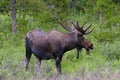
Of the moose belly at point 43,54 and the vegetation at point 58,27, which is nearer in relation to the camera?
the moose belly at point 43,54

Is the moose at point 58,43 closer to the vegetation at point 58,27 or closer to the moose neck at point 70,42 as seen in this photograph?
the moose neck at point 70,42

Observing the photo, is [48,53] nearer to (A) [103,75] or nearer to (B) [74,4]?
(A) [103,75]

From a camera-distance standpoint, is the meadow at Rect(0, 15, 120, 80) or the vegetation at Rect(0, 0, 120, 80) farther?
the vegetation at Rect(0, 0, 120, 80)

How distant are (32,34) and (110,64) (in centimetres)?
264

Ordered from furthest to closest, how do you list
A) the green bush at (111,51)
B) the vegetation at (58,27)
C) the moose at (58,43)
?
the green bush at (111,51), the vegetation at (58,27), the moose at (58,43)

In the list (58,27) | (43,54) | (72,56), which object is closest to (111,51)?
(72,56)

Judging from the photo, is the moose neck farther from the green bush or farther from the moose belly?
the green bush

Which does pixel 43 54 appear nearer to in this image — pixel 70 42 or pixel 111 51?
pixel 70 42

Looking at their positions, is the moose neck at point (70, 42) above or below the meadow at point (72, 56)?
above

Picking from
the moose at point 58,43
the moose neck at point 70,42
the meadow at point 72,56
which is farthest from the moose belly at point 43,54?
the moose neck at point 70,42

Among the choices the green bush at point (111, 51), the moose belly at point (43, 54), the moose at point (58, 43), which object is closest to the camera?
the moose at point (58, 43)

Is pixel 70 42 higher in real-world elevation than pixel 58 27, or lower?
higher

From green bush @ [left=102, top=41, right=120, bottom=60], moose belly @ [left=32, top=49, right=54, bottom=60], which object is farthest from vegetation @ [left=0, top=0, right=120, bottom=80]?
moose belly @ [left=32, top=49, right=54, bottom=60]

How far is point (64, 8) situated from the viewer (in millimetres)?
17641
